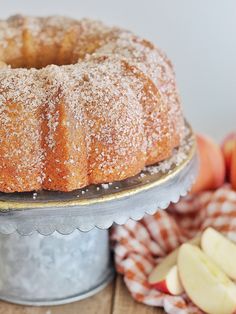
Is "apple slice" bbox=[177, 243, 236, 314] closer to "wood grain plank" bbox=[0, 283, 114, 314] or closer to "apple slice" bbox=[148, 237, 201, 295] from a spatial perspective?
"apple slice" bbox=[148, 237, 201, 295]

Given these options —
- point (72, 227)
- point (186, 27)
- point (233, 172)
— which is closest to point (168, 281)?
point (72, 227)

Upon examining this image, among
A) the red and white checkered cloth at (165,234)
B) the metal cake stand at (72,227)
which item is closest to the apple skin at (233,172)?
the red and white checkered cloth at (165,234)

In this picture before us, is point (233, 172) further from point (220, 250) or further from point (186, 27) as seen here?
point (186, 27)

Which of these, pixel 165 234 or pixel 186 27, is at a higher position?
pixel 186 27

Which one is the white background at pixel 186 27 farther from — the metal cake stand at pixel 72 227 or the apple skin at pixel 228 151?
the metal cake stand at pixel 72 227

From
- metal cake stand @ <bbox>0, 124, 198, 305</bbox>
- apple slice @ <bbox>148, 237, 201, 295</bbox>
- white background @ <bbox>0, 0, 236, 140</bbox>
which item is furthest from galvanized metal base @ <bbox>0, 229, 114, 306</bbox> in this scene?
white background @ <bbox>0, 0, 236, 140</bbox>

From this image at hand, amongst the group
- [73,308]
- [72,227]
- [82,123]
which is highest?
[82,123]
